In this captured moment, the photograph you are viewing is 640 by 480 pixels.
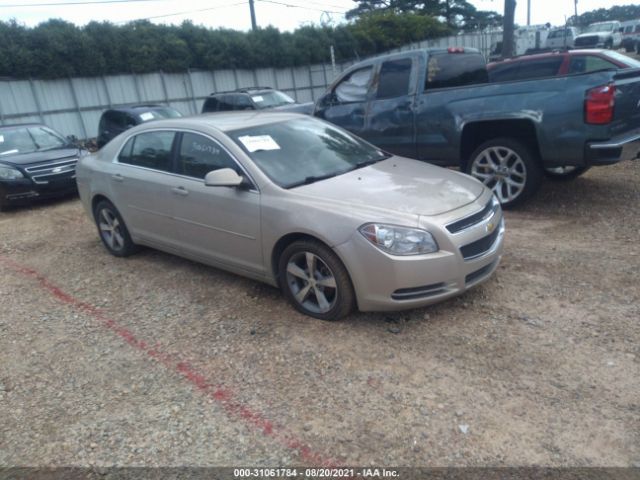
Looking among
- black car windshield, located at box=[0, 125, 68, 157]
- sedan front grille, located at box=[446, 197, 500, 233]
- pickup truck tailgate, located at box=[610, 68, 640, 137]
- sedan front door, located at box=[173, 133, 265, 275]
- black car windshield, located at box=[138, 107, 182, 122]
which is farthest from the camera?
black car windshield, located at box=[138, 107, 182, 122]

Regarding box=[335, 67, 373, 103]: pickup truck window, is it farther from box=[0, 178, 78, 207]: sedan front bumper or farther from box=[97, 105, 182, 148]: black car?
box=[97, 105, 182, 148]: black car

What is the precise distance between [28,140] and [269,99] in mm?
6137

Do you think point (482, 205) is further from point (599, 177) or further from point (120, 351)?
point (599, 177)

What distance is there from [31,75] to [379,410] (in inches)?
759

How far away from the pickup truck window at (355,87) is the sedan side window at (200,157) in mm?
3262

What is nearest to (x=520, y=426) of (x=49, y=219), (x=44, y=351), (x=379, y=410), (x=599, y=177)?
(x=379, y=410)

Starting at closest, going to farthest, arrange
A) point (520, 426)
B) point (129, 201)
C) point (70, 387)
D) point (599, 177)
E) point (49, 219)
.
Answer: point (520, 426), point (70, 387), point (129, 201), point (599, 177), point (49, 219)

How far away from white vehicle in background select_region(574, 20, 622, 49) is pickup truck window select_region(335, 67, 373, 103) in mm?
24828

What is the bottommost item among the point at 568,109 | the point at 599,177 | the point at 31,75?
the point at 599,177

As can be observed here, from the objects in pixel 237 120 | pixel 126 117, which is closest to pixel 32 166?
pixel 126 117

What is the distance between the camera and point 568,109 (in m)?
5.41

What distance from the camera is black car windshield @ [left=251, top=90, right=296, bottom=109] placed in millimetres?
13617

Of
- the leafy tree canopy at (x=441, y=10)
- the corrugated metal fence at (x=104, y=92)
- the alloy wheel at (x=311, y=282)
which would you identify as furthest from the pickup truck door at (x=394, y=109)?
the leafy tree canopy at (x=441, y=10)

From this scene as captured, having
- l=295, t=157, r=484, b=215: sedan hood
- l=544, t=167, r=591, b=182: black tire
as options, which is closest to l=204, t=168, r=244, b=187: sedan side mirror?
l=295, t=157, r=484, b=215: sedan hood
